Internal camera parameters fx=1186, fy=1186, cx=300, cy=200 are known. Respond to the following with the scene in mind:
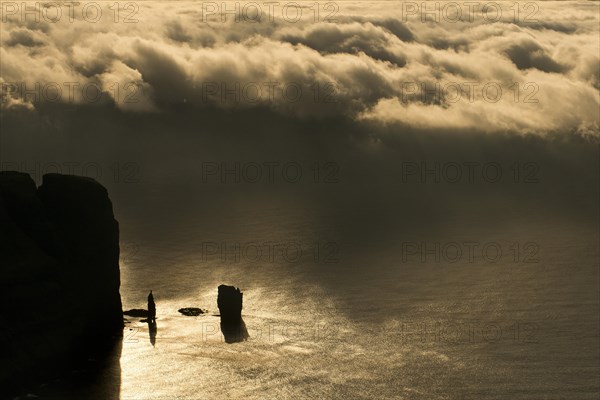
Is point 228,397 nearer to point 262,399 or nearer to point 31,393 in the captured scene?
point 262,399

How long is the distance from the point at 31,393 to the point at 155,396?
2082 centimetres

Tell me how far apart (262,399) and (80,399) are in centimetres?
3033

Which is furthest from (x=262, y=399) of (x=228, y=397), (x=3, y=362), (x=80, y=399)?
(x=3, y=362)

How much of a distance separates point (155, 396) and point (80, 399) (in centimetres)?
1243

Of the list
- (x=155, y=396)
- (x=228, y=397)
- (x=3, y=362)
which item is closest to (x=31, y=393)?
(x=3, y=362)

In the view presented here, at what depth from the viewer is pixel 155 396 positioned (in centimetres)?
19988

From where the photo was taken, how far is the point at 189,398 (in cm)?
19925

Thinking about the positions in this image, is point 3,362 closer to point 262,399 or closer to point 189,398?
point 189,398

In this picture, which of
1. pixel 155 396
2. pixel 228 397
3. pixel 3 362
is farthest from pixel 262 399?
pixel 3 362

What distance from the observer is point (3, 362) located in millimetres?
199375

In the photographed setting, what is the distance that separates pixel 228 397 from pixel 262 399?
5900mm

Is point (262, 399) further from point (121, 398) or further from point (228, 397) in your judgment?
point (121, 398)

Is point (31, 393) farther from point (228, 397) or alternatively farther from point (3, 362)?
point (228, 397)

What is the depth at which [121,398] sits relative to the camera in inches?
7835
